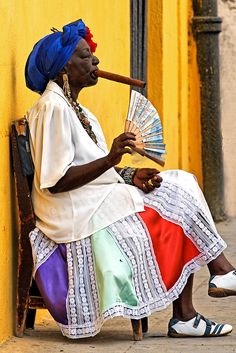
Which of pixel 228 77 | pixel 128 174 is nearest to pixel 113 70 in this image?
pixel 128 174

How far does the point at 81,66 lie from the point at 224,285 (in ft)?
3.90

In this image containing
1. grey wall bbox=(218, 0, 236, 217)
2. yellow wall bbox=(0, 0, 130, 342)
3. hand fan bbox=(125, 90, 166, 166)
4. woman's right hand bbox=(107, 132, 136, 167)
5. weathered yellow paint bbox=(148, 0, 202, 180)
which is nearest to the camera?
woman's right hand bbox=(107, 132, 136, 167)

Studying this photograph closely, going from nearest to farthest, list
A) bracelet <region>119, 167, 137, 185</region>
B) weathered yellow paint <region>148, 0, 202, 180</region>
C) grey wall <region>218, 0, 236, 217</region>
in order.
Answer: bracelet <region>119, 167, 137, 185</region>
weathered yellow paint <region>148, 0, 202, 180</region>
grey wall <region>218, 0, 236, 217</region>

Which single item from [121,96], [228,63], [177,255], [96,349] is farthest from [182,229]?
[228,63]

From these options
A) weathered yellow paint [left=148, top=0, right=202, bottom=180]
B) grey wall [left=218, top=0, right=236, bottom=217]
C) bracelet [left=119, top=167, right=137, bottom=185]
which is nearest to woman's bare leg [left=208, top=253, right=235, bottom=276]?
bracelet [left=119, top=167, right=137, bottom=185]

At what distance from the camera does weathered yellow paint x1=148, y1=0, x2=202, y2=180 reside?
31.5 ft

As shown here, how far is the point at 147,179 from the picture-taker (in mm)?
5688

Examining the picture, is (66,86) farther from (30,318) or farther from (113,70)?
(113,70)

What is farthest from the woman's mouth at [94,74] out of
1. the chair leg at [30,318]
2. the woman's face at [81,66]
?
the chair leg at [30,318]

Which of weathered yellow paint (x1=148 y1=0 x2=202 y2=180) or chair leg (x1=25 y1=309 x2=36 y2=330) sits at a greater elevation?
weathered yellow paint (x1=148 y1=0 x2=202 y2=180)

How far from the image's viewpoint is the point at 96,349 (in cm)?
544

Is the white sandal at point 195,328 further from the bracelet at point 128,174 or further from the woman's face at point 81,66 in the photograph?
the woman's face at point 81,66

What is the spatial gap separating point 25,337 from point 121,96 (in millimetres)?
2823

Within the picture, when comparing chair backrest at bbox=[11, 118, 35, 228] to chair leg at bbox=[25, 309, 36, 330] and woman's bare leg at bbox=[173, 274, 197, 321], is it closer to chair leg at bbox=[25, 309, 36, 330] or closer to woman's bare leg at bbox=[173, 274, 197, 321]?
chair leg at bbox=[25, 309, 36, 330]
